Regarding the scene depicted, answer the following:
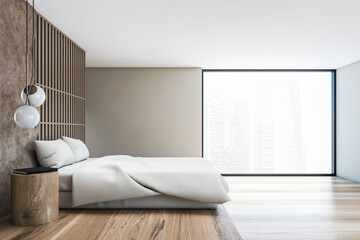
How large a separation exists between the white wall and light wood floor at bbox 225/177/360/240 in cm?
46

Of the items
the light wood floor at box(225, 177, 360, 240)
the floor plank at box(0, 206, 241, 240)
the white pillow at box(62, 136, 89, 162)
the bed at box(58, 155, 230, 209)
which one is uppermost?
the white pillow at box(62, 136, 89, 162)

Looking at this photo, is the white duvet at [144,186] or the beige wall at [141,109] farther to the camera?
the beige wall at [141,109]

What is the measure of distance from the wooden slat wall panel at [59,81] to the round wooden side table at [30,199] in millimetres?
1181

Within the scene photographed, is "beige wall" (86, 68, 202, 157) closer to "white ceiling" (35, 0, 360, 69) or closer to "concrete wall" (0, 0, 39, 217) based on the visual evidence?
"white ceiling" (35, 0, 360, 69)

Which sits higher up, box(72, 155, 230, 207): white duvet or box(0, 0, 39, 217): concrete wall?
box(0, 0, 39, 217): concrete wall

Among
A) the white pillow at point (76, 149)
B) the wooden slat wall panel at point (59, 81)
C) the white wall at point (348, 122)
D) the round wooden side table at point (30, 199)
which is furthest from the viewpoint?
the white wall at point (348, 122)

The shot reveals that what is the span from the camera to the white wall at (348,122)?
5.93 metres

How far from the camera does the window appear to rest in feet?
22.6

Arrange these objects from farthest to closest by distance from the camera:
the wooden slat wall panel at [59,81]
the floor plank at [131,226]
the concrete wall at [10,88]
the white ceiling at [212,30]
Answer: the wooden slat wall panel at [59,81]
the white ceiling at [212,30]
the concrete wall at [10,88]
the floor plank at [131,226]

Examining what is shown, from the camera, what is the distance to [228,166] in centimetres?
686

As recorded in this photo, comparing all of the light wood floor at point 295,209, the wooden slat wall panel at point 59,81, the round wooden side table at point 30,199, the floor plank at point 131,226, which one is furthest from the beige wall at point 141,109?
the round wooden side table at point 30,199

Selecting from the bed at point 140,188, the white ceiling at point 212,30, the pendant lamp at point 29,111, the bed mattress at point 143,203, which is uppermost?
the white ceiling at point 212,30

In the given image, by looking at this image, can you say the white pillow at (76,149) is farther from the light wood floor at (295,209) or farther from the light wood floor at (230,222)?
the light wood floor at (295,209)

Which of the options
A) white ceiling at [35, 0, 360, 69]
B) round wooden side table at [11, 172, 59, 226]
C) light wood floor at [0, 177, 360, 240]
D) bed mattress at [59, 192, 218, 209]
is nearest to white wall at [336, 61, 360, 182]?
white ceiling at [35, 0, 360, 69]
